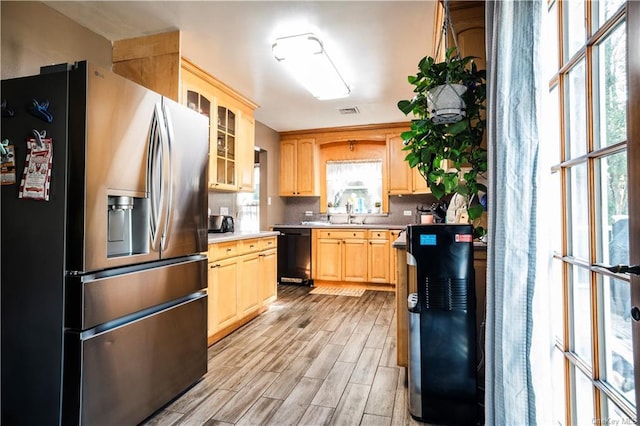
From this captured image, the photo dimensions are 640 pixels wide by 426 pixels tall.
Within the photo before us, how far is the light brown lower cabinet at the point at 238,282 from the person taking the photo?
112 inches

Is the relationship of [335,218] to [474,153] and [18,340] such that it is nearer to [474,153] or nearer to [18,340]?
[474,153]

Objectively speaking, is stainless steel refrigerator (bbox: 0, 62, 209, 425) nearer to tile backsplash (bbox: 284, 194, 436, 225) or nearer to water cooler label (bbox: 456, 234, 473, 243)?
water cooler label (bbox: 456, 234, 473, 243)

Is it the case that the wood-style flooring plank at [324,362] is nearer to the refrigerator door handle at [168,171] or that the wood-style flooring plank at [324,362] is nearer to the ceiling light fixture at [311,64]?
the refrigerator door handle at [168,171]

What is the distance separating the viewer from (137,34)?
104 inches

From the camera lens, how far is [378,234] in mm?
5055

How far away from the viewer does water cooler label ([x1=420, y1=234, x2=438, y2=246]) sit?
5.84ft

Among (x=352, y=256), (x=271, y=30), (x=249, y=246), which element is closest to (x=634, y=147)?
(x=271, y=30)

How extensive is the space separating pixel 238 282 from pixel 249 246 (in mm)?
401

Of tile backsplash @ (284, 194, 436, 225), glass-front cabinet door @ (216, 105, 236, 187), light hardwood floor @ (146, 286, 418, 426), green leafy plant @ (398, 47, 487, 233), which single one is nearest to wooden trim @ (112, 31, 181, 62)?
glass-front cabinet door @ (216, 105, 236, 187)

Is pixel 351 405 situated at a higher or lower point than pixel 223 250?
lower

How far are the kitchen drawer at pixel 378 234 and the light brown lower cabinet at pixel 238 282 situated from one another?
1661 mm

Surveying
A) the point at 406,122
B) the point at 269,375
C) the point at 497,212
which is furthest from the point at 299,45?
the point at 406,122

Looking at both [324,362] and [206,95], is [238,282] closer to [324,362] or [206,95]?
[324,362]

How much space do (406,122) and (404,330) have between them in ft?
12.2
